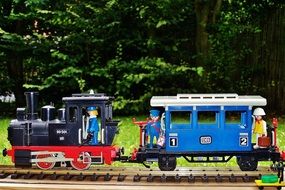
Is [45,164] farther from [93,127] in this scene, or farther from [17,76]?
[17,76]

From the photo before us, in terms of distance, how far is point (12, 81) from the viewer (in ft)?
45.0

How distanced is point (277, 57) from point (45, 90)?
5603 mm

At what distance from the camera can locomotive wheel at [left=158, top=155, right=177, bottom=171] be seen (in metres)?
5.36

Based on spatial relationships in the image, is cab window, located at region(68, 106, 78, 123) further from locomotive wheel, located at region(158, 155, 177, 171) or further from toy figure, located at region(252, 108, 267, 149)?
toy figure, located at region(252, 108, 267, 149)

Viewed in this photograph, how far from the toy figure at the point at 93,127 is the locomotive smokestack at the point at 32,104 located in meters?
0.56

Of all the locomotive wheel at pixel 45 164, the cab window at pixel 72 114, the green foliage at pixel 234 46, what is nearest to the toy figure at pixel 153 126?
the cab window at pixel 72 114

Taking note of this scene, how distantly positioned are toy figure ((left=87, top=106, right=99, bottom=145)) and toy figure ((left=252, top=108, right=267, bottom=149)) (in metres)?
1.48

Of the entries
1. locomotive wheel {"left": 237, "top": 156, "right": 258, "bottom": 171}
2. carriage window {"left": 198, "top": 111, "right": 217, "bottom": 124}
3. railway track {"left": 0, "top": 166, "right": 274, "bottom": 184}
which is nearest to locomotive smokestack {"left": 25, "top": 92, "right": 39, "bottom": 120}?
railway track {"left": 0, "top": 166, "right": 274, "bottom": 184}

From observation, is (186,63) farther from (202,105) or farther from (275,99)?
(202,105)

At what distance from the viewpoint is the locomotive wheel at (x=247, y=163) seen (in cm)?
537

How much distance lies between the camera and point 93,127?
544 cm

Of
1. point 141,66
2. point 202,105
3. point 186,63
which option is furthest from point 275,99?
point 202,105

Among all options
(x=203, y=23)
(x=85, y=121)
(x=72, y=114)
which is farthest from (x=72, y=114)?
(x=203, y=23)

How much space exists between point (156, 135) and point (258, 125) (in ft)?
3.16
